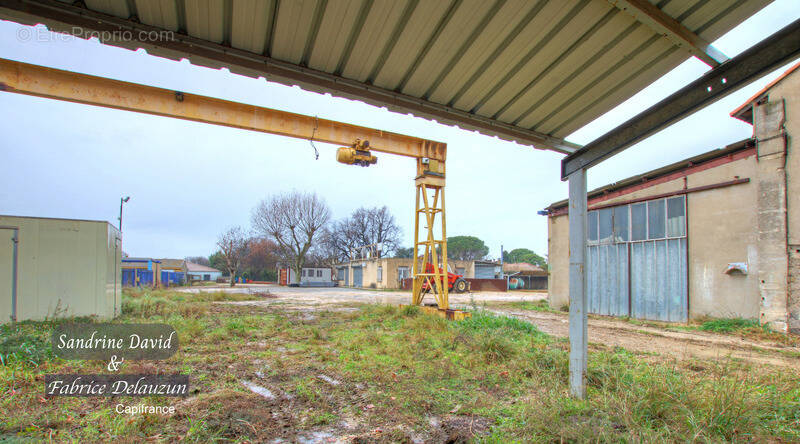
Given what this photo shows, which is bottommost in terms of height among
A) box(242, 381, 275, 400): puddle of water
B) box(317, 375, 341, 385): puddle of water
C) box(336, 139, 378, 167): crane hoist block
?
box(317, 375, 341, 385): puddle of water

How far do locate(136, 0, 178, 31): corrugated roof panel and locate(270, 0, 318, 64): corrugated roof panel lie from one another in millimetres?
563

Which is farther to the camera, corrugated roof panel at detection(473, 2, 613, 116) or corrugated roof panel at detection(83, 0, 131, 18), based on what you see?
corrugated roof panel at detection(473, 2, 613, 116)

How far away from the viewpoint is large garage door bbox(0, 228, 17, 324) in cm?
671

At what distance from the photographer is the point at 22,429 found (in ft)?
8.82

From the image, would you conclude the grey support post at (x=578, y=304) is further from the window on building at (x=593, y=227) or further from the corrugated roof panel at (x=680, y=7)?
the window on building at (x=593, y=227)

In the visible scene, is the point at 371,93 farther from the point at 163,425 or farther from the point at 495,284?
the point at 495,284

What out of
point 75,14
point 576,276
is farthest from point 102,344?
point 576,276

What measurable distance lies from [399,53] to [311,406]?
310 centimetres

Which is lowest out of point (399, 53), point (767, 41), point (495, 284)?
point (495, 284)

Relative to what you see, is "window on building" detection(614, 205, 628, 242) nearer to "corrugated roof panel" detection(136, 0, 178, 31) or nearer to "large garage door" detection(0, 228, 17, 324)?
"corrugated roof panel" detection(136, 0, 178, 31)

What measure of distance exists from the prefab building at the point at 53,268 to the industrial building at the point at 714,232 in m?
14.1

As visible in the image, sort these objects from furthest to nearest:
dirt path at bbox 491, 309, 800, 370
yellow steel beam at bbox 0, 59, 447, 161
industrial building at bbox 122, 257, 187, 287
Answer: industrial building at bbox 122, 257, 187, 287, yellow steel beam at bbox 0, 59, 447, 161, dirt path at bbox 491, 309, 800, 370

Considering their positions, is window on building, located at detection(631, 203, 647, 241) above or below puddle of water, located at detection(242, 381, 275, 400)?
above

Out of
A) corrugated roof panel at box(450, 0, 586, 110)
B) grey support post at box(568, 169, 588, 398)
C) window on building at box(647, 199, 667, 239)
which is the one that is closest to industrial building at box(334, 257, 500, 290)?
window on building at box(647, 199, 667, 239)
